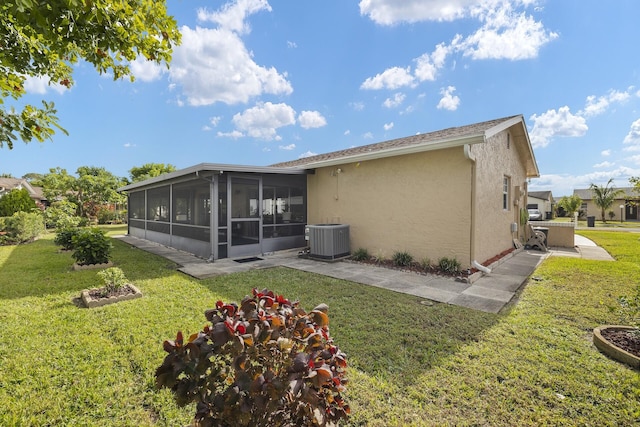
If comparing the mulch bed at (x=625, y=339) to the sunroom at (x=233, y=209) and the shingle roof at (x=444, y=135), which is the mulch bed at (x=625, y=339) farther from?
the sunroom at (x=233, y=209)

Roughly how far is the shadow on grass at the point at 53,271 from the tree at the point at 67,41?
4051 mm

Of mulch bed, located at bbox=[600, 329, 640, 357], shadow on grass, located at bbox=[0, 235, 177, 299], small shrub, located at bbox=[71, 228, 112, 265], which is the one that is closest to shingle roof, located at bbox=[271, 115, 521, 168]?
mulch bed, located at bbox=[600, 329, 640, 357]

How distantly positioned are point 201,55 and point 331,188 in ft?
21.9

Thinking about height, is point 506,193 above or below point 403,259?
above

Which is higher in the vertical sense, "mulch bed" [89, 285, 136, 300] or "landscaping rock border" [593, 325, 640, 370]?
"mulch bed" [89, 285, 136, 300]

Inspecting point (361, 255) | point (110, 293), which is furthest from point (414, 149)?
point (110, 293)

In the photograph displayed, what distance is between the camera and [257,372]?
159 centimetres

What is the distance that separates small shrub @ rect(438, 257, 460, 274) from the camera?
6.73 metres

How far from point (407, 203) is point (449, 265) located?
191 cm

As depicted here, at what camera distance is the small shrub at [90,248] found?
7.36 metres

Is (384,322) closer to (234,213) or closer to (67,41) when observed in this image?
(67,41)

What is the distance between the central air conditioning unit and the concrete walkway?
1.16 feet

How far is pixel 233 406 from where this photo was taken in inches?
56.9

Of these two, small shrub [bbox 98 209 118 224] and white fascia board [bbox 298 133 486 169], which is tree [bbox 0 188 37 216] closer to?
small shrub [bbox 98 209 118 224]
